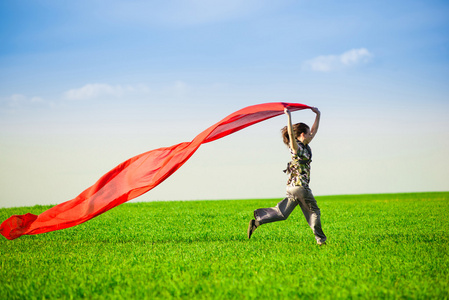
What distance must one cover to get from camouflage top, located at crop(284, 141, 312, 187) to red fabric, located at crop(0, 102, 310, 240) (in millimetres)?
1090

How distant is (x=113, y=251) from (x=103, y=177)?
1.71 metres

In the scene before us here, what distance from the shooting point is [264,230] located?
41.3ft

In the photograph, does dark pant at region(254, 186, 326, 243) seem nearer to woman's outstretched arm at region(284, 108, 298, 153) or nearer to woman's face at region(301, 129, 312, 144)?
woman's outstretched arm at region(284, 108, 298, 153)

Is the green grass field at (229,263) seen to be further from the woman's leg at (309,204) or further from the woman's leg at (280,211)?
the woman's leg at (280,211)

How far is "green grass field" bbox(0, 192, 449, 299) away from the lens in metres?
5.78

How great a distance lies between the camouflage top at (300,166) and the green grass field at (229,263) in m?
1.47

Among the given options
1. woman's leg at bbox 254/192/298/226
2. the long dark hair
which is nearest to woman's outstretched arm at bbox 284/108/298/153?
the long dark hair

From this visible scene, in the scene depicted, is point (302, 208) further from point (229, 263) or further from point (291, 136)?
point (229, 263)

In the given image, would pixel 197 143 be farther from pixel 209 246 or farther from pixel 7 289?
pixel 7 289

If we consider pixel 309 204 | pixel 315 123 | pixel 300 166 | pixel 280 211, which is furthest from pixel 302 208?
pixel 315 123

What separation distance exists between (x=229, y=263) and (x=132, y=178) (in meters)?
3.41

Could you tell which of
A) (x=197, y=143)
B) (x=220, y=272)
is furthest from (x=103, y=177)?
(x=220, y=272)

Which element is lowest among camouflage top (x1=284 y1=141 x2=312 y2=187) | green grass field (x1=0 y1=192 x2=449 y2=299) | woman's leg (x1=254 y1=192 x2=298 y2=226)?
green grass field (x1=0 y1=192 x2=449 y2=299)

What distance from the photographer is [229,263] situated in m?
7.46
